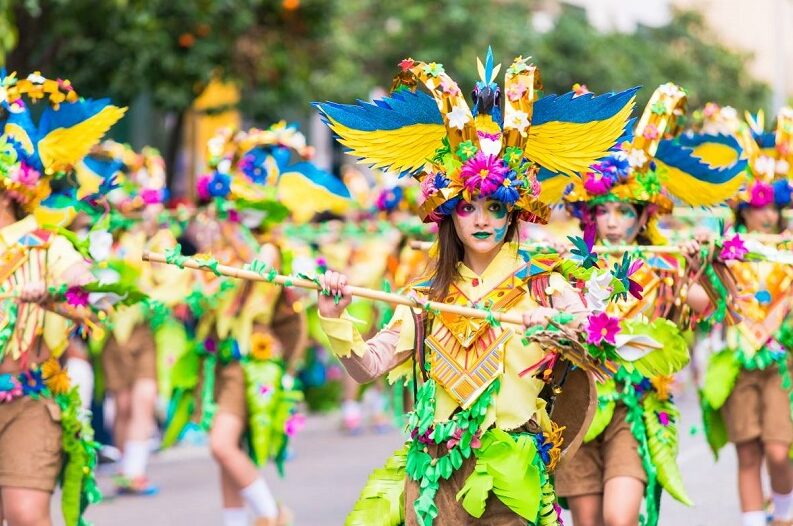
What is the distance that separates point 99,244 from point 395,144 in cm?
214

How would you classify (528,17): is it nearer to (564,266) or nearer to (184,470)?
(184,470)

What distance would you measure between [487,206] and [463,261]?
0.26 meters

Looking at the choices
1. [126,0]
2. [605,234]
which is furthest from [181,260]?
[126,0]

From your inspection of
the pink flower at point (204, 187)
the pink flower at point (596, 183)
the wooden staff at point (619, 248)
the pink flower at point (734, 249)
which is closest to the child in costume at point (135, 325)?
the pink flower at point (204, 187)

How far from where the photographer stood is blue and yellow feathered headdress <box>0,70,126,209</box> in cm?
668

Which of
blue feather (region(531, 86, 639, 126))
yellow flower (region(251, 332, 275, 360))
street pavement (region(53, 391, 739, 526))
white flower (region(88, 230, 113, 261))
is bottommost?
street pavement (region(53, 391, 739, 526))

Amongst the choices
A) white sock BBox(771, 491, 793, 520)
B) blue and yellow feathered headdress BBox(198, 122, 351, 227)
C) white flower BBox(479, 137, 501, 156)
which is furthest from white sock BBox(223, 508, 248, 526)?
white flower BBox(479, 137, 501, 156)

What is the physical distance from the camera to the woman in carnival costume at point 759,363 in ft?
26.7

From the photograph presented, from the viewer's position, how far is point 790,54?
45688mm

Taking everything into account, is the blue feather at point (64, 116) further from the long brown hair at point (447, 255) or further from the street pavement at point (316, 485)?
the street pavement at point (316, 485)

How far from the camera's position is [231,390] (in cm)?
892

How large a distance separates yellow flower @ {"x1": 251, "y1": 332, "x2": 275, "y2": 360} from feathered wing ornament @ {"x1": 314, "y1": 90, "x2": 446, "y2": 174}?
3.78 meters

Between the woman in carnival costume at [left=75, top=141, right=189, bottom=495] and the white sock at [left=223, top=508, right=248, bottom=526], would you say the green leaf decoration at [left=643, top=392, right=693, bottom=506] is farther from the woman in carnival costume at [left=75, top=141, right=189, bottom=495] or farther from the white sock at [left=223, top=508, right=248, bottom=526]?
the woman in carnival costume at [left=75, top=141, right=189, bottom=495]

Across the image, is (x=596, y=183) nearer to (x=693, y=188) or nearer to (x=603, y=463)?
(x=693, y=188)
